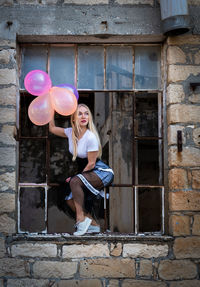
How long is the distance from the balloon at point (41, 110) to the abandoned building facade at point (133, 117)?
38cm

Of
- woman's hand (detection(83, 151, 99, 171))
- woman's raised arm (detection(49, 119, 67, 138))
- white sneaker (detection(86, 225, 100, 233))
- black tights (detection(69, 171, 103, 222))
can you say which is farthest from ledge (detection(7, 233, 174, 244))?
woman's raised arm (detection(49, 119, 67, 138))

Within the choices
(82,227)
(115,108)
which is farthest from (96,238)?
(115,108)

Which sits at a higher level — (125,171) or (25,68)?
(25,68)

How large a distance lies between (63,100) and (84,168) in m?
0.84

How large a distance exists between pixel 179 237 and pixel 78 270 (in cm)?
109

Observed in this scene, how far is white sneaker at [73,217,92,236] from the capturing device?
4.37 meters

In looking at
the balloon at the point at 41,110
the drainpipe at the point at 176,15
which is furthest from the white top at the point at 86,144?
the drainpipe at the point at 176,15

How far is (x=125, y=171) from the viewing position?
5633 mm

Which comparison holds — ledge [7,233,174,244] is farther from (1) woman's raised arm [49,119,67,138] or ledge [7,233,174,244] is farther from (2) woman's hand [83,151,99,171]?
(1) woman's raised arm [49,119,67,138]

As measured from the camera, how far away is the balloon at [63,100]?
412cm

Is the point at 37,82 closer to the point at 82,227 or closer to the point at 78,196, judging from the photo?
the point at 78,196

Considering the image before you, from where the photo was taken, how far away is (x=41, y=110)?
414cm

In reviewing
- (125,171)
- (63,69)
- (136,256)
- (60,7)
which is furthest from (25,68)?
(136,256)

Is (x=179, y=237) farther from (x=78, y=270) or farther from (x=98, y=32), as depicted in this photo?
(x=98, y=32)
